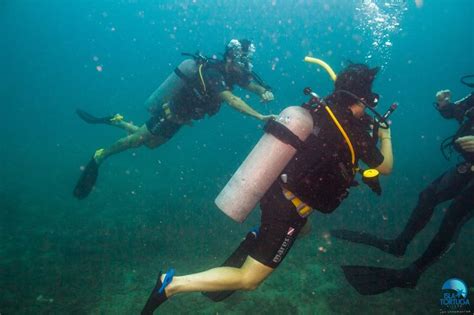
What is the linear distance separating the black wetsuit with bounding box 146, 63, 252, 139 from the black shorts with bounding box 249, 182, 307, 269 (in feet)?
11.4

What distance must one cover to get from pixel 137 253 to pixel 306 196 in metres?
5.06

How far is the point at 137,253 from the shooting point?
6801mm

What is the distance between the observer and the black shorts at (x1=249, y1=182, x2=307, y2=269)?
3268 mm

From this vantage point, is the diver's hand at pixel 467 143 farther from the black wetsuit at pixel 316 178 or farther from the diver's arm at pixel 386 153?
the black wetsuit at pixel 316 178

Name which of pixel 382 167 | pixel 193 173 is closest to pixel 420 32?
pixel 193 173

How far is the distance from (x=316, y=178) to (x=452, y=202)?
8.94 feet

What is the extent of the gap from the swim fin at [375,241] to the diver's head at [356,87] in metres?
3.01

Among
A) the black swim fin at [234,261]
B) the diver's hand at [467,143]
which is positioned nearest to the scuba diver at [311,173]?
the black swim fin at [234,261]

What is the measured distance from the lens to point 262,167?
325 centimetres

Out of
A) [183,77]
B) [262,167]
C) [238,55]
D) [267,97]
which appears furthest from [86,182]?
[262,167]

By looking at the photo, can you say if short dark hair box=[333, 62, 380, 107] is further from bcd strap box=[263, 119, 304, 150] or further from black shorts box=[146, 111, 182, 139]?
black shorts box=[146, 111, 182, 139]


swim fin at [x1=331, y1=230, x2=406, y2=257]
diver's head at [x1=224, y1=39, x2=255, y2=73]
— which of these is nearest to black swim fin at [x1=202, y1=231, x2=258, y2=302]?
swim fin at [x1=331, y1=230, x2=406, y2=257]

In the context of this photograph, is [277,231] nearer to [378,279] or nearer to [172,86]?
[378,279]

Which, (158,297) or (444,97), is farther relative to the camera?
(444,97)
